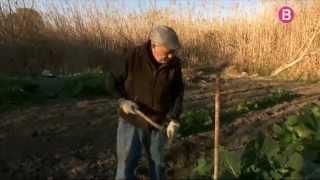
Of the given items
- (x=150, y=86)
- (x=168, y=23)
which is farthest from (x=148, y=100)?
(x=168, y=23)

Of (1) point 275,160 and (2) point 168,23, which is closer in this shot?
(1) point 275,160

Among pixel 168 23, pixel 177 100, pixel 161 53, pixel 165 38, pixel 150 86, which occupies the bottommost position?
Answer: pixel 168 23

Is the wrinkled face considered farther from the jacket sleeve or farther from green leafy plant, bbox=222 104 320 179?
green leafy plant, bbox=222 104 320 179

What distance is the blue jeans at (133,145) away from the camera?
6074mm

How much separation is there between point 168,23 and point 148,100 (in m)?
13.3

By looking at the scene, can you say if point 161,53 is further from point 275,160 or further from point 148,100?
point 275,160

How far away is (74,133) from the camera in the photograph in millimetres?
9547

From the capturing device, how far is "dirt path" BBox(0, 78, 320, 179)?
326 inches

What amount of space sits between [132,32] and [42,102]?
6956 mm

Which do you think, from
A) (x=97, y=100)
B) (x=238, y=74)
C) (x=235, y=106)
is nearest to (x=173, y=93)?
(x=235, y=106)

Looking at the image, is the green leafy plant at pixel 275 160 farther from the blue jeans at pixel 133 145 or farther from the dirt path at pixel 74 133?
the dirt path at pixel 74 133

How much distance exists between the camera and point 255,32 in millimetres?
18688

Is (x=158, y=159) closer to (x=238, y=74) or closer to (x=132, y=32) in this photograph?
(x=238, y=74)

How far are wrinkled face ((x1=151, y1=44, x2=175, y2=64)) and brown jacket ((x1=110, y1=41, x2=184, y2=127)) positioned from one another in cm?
3
